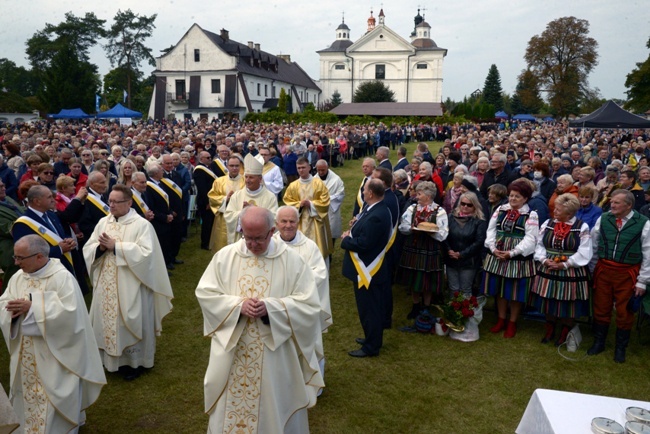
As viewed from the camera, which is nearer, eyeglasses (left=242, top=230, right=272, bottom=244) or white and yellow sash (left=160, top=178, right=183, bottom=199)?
eyeglasses (left=242, top=230, right=272, bottom=244)

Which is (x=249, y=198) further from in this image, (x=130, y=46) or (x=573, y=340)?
(x=130, y=46)

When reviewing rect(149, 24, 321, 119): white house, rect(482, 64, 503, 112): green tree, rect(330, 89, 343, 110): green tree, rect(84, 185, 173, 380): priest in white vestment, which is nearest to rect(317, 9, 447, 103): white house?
rect(330, 89, 343, 110): green tree

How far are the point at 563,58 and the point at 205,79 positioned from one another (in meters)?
36.8

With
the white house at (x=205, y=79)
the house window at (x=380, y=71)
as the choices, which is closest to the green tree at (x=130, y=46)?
the white house at (x=205, y=79)

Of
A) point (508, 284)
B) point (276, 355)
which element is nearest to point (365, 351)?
point (508, 284)

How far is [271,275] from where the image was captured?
354cm

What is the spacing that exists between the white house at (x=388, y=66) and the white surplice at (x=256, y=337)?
2968 inches

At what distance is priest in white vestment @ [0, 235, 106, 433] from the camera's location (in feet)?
12.3

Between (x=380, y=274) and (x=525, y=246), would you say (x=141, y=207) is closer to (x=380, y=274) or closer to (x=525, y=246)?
(x=380, y=274)

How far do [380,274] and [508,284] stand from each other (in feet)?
5.95

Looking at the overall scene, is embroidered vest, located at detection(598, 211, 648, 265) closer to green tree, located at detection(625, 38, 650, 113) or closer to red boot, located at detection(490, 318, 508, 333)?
red boot, located at detection(490, 318, 508, 333)

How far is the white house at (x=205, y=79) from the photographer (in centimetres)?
5288

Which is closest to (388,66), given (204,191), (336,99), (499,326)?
(336,99)

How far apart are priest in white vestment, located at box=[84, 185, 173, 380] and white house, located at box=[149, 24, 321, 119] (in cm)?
4841
